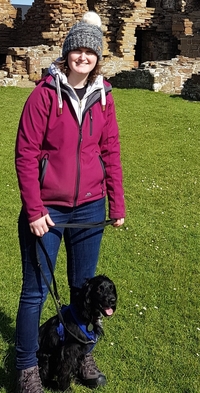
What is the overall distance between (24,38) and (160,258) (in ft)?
70.4

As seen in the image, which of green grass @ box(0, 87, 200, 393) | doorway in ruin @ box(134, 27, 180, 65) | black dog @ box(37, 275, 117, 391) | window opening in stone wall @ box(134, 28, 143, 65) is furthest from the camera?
window opening in stone wall @ box(134, 28, 143, 65)

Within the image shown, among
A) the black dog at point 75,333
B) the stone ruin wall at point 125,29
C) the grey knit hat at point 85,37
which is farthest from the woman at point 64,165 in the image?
the stone ruin wall at point 125,29

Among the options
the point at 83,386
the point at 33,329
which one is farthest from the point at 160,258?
the point at 33,329

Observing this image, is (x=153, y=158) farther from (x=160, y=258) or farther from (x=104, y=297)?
(x=104, y=297)

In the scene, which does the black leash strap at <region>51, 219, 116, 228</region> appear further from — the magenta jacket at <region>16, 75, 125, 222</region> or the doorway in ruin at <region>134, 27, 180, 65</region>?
the doorway in ruin at <region>134, 27, 180, 65</region>

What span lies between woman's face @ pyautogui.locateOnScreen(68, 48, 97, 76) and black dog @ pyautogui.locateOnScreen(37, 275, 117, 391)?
1.30m

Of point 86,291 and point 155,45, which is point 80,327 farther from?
point 155,45

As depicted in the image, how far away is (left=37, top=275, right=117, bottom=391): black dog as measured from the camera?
3045mm

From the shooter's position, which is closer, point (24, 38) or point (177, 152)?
point (177, 152)

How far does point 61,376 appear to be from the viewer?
3.19 metres

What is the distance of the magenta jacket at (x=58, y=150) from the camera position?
108 inches

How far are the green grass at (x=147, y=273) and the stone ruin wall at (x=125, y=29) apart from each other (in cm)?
1115

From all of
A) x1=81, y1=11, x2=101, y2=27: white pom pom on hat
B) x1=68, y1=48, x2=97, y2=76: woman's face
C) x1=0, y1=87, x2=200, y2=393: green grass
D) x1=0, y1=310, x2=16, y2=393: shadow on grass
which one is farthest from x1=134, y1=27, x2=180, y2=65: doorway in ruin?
x1=68, y1=48, x2=97, y2=76: woman's face

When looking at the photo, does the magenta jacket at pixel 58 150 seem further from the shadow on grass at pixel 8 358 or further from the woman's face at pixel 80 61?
the shadow on grass at pixel 8 358
